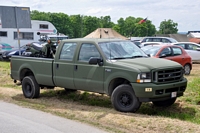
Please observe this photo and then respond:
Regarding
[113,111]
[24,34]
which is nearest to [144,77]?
[113,111]

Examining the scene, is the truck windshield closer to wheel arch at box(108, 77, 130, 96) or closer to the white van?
wheel arch at box(108, 77, 130, 96)

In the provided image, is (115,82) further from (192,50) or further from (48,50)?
(192,50)

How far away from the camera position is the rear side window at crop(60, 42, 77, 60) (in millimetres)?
9633

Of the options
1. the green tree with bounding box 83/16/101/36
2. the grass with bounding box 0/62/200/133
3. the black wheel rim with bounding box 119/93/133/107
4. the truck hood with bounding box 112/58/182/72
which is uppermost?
the green tree with bounding box 83/16/101/36

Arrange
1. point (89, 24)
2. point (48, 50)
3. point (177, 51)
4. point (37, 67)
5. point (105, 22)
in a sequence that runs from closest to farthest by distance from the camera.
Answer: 1. point (37, 67)
2. point (48, 50)
3. point (177, 51)
4. point (89, 24)
5. point (105, 22)

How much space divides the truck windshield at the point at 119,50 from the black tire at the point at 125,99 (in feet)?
3.15

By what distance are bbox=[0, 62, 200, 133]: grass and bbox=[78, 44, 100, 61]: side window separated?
1.38 meters

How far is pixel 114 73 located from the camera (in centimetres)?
846

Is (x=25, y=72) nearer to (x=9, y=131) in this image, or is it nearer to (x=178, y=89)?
(x=9, y=131)

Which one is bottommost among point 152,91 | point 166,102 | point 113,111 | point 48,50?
point 113,111

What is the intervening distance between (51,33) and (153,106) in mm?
23376

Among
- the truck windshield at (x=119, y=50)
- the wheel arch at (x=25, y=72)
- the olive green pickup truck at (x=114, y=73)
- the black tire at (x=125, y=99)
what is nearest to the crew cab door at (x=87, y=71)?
the olive green pickup truck at (x=114, y=73)

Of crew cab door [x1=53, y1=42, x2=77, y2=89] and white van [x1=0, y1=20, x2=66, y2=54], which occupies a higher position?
white van [x1=0, y1=20, x2=66, y2=54]

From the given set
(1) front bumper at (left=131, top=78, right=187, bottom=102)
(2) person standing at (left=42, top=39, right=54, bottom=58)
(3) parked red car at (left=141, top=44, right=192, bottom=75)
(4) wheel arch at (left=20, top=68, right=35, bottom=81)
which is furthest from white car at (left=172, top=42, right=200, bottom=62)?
(1) front bumper at (left=131, top=78, right=187, bottom=102)
